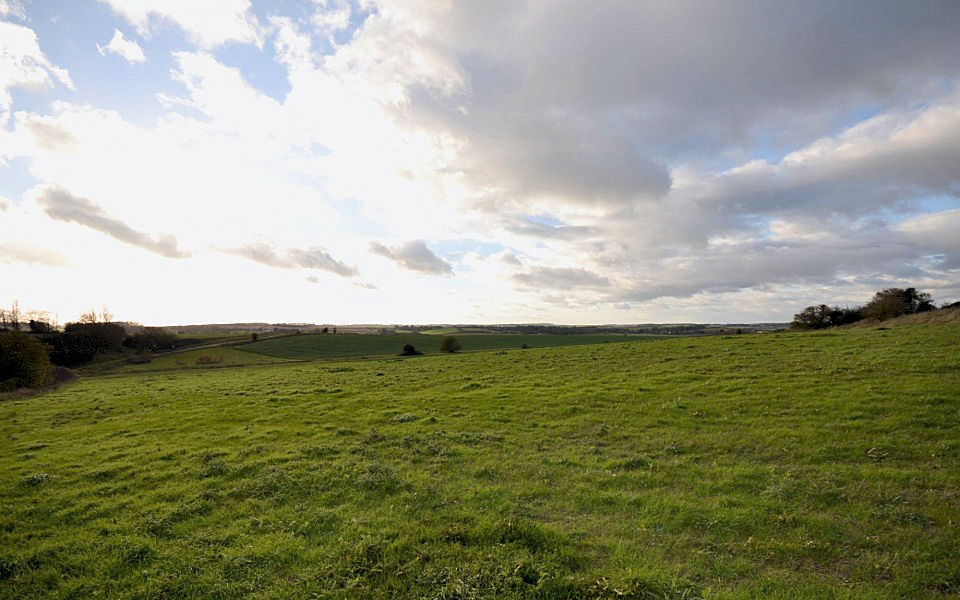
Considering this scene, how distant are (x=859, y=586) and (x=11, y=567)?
1543 centimetres

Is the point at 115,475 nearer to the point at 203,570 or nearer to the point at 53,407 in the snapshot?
the point at 203,570

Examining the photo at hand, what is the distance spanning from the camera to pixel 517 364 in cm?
3519

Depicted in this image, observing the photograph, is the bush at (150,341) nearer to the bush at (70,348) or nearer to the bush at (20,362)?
the bush at (70,348)

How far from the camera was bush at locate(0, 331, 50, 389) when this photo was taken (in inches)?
1677

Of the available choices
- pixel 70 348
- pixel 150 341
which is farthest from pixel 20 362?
pixel 150 341

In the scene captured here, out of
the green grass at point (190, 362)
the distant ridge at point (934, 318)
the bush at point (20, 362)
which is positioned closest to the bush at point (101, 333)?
the green grass at point (190, 362)

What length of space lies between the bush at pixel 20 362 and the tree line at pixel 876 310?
334ft

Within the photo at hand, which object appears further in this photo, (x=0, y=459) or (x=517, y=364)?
(x=517, y=364)

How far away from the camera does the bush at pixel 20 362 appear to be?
140 ft

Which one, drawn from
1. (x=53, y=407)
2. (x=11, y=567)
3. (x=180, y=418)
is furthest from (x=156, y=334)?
(x=11, y=567)

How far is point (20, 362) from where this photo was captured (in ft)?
142

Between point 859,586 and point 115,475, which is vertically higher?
point 859,586

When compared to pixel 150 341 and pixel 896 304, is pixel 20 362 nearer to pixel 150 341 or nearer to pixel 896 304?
pixel 150 341

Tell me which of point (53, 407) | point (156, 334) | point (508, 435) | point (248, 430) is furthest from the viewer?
point (156, 334)
